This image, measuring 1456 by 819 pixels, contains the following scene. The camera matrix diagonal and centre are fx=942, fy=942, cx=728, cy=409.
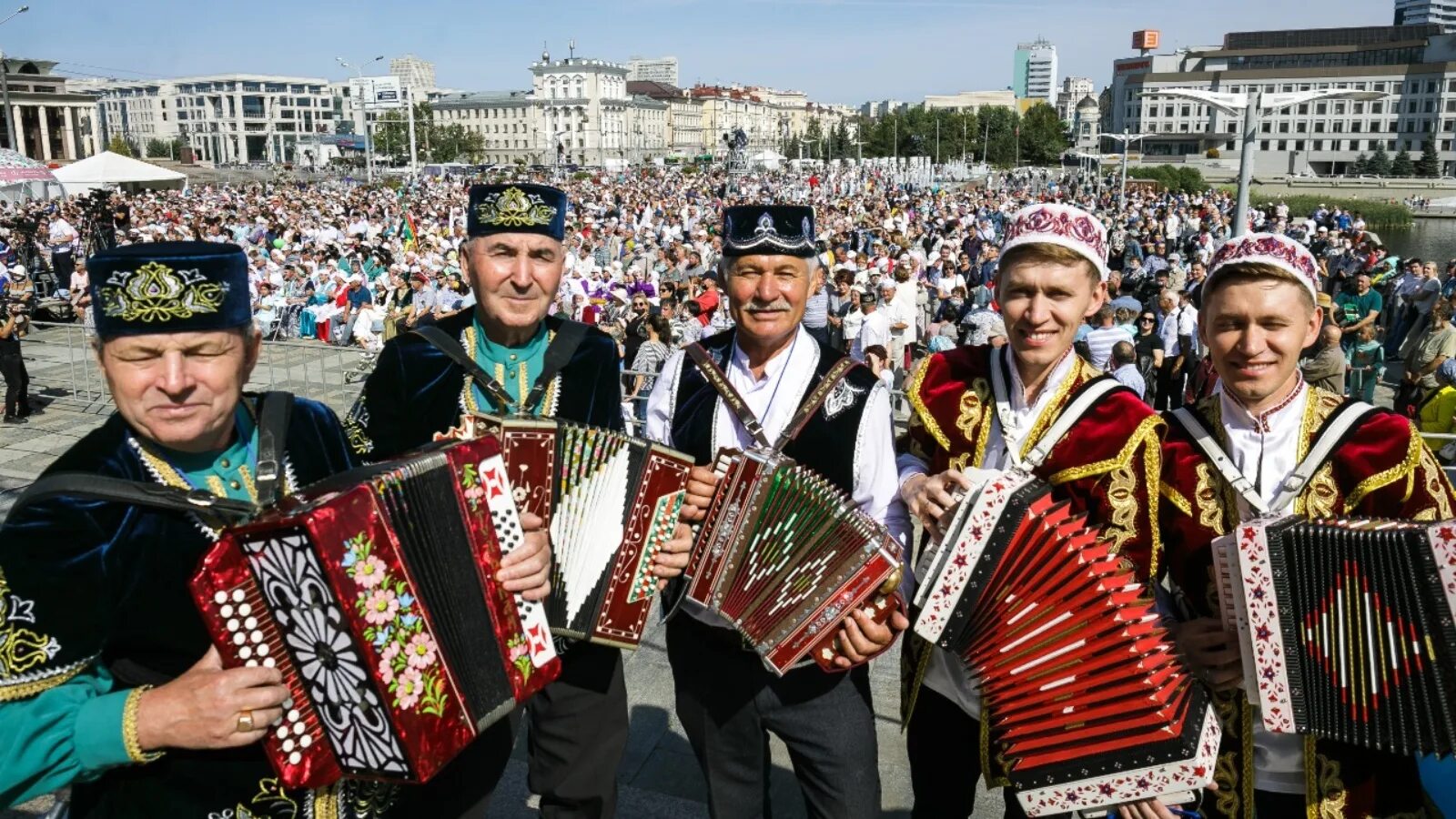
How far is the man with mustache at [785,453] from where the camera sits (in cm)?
316

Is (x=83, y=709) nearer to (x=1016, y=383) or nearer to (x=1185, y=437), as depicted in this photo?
(x=1016, y=383)

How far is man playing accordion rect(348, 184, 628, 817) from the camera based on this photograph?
3.42 m

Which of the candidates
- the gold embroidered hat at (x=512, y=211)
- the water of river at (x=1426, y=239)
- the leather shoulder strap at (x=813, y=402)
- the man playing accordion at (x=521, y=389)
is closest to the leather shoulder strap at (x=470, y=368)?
the man playing accordion at (x=521, y=389)

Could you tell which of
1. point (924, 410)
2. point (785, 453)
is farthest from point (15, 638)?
point (924, 410)

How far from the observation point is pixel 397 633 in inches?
85.6

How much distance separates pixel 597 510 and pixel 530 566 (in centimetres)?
44

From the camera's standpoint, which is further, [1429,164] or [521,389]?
[1429,164]

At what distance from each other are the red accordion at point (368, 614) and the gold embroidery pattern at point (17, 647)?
438mm

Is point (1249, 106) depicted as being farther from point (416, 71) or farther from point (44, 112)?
point (416, 71)

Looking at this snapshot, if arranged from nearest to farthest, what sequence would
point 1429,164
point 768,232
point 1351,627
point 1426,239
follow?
point 1351,627, point 768,232, point 1426,239, point 1429,164

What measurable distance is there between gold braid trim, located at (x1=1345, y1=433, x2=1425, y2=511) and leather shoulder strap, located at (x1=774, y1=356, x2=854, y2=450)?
1.54m

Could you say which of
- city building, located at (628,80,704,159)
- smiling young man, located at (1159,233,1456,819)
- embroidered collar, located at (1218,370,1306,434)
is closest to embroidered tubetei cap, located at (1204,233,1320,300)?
smiling young man, located at (1159,233,1456,819)

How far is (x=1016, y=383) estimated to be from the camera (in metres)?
3.03

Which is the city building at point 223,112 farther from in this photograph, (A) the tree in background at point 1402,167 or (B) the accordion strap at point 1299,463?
(B) the accordion strap at point 1299,463
